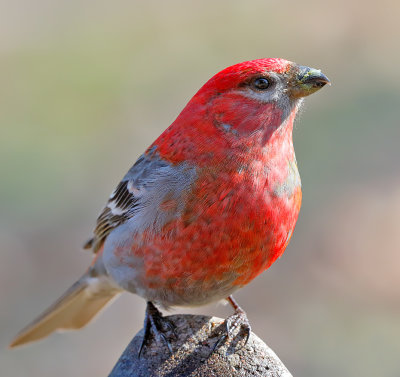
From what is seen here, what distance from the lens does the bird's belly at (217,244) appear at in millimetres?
4012

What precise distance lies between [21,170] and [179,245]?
15.3ft

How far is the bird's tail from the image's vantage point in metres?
5.28

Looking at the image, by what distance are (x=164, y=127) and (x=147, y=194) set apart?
437 cm

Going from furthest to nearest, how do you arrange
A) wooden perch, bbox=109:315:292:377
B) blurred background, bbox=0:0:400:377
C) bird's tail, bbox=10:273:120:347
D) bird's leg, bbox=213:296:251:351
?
blurred background, bbox=0:0:400:377
bird's tail, bbox=10:273:120:347
bird's leg, bbox=213:296:251:351
wooden perch, bbox=109:315:292:377

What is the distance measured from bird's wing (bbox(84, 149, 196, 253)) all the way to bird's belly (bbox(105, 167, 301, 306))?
0.10m

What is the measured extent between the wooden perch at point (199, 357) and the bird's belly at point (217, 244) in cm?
24

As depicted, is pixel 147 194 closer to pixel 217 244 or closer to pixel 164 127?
pixel 217 244

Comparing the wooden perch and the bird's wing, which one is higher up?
the bird's wing

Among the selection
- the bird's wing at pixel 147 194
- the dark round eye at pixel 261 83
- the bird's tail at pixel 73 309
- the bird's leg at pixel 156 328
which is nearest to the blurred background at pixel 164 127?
the bird's tail at pixel 73 309

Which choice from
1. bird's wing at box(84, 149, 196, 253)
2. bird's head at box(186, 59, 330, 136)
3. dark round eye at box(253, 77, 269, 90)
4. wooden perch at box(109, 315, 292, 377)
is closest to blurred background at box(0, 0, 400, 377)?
bird's wing at box(84, 149, 196, 253)

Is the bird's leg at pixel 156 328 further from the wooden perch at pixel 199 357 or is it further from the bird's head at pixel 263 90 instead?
the bird's head at pixel 263 90

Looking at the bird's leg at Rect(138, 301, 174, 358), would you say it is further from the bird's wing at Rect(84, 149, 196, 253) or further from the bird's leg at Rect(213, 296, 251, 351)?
the bird's wing at Rect(84, 149, 196, 253)

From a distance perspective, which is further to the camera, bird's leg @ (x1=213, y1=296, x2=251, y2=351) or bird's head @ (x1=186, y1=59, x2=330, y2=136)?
bird's head @ (x1=186, y1=59, x2=330, y2=136)

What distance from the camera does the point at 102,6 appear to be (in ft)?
35.7
